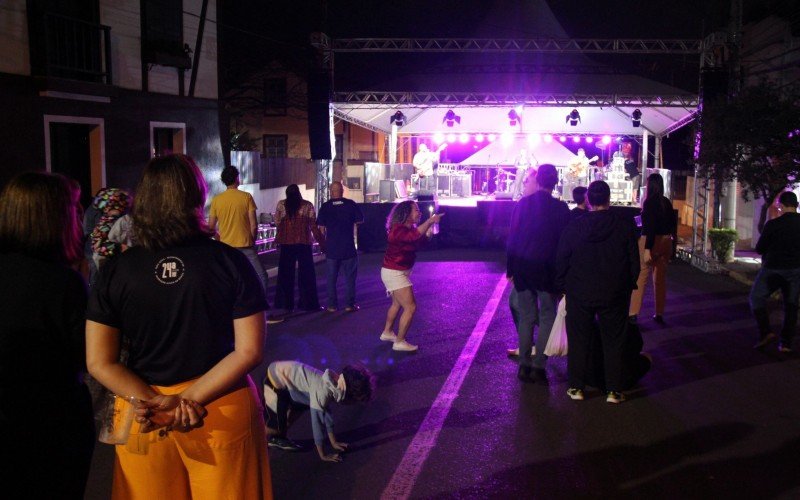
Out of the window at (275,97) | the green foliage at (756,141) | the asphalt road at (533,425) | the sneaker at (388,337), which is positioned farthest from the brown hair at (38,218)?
the window at (275,97)

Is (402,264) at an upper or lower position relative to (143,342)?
lower

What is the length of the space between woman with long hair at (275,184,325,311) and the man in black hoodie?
15.2ft

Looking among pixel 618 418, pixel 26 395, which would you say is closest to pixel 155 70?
pixel 618 418

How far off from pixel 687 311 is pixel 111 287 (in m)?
9.84

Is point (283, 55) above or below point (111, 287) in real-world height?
above

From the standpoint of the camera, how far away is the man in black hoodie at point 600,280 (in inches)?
248

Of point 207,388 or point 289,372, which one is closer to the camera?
point 207,388

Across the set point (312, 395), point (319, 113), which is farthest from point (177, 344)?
point (319, 113)

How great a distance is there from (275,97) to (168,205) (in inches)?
1547

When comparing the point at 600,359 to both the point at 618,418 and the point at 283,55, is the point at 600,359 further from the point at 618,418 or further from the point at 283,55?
the point at 283,55

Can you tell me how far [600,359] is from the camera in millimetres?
6566

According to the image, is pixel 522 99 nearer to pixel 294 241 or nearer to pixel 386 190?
pixel 386 190

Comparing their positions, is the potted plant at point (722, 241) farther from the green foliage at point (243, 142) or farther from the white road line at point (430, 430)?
the green foliage at point (243, 142)

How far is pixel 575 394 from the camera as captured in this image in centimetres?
657
